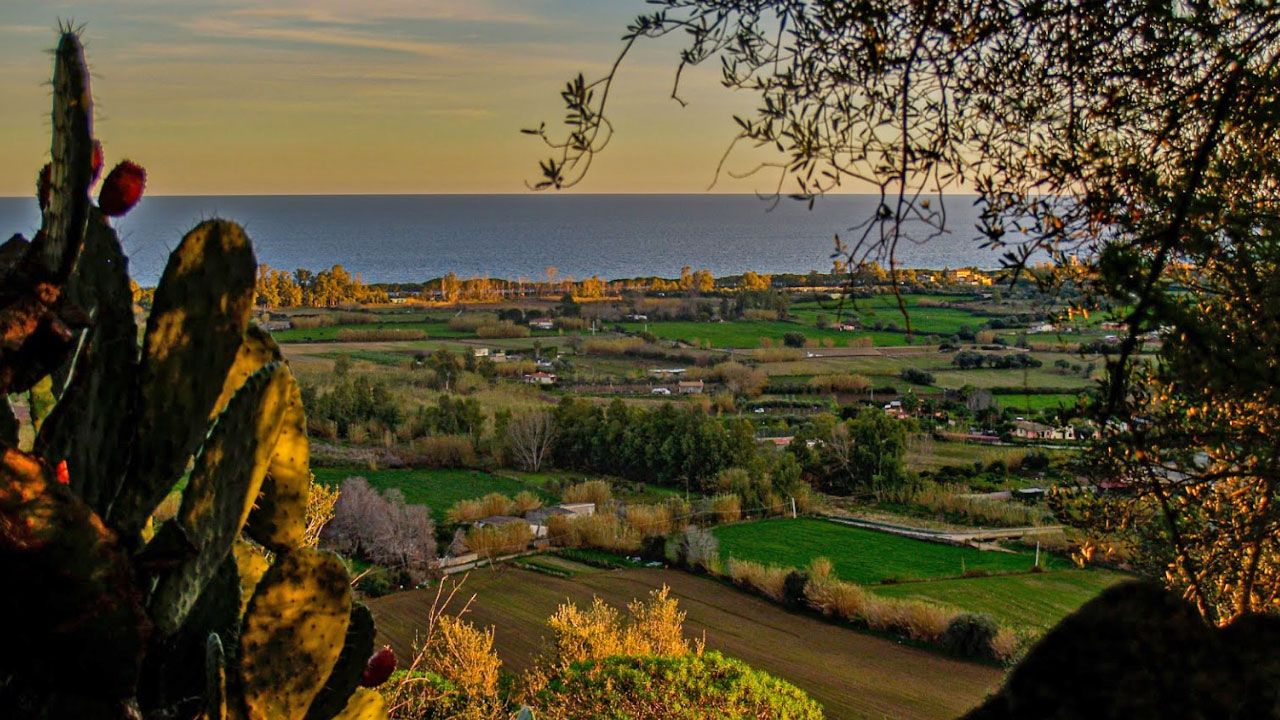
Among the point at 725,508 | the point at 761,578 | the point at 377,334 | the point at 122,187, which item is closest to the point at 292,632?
the point at 122,187

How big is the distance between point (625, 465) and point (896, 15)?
34.0 meters

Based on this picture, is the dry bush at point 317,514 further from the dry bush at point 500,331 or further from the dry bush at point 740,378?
the dry bush at point 500,331

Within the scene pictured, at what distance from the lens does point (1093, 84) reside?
3.41 m

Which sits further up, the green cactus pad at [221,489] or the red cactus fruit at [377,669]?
the green cactus pad at [221,489]

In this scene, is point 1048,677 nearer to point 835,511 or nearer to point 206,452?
point 206,452

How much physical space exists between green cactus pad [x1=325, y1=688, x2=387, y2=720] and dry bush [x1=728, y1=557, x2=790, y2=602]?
2032cm

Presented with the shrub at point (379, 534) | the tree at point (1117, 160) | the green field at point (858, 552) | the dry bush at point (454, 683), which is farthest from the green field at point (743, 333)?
the tree at point (1117, 160)

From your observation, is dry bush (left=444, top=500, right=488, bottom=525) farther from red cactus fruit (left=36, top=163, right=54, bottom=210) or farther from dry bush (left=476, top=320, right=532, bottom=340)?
dry bush (left=476, top=320, right=532, bottom=340)

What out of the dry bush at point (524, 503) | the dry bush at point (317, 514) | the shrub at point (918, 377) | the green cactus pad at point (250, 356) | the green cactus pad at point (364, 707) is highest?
the green cactus pad at point (250, 356)

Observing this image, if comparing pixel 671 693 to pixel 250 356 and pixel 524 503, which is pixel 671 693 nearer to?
pixel 250 356

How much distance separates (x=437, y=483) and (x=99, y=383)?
107 ft

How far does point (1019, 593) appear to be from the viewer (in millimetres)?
22656

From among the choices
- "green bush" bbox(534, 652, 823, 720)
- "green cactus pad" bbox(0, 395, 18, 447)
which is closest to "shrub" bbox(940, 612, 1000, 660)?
"green bush" bbox(534, 652, 823, 720)

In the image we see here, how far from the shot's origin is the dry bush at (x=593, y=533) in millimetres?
27000
